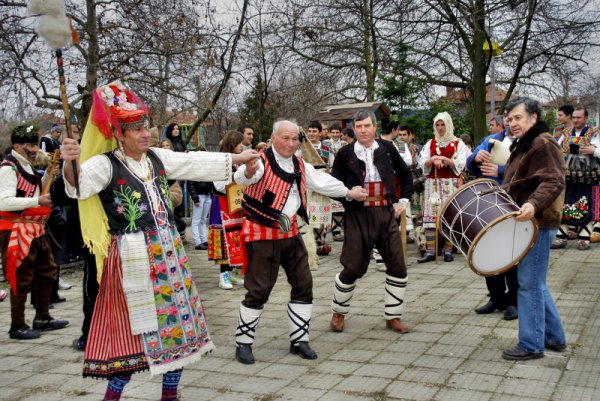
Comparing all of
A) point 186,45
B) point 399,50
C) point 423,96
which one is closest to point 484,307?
point 186,45

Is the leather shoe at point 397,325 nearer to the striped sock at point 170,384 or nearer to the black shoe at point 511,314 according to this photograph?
the black shoe at point 511,314

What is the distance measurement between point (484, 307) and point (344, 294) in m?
1.43

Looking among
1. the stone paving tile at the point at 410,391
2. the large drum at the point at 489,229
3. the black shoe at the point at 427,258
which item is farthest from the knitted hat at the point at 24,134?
the black shoe at the point at 427,258

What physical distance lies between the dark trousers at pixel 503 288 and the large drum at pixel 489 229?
1.41 metres

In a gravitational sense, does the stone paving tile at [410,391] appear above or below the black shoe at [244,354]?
below

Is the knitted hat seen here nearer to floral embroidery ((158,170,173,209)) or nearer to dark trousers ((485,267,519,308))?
floral embroidery ((158,170,173,209))

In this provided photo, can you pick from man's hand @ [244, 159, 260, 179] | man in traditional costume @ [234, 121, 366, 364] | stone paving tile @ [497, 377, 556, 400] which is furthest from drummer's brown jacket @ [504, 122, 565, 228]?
man's hand @ [244, 159, 260, 179]

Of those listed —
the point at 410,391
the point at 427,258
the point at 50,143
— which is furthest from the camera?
the point at 427,258

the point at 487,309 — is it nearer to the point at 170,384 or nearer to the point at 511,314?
the point at 511,314

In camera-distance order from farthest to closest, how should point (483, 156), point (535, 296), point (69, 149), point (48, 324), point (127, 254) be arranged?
point (48, 324) → point (483, 156) → point (535, 296) → point (127, 254) → point (69, 149)

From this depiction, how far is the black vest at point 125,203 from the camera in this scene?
3904 millimetres

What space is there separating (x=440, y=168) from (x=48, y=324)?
5343mm

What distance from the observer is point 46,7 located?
3.31 meters

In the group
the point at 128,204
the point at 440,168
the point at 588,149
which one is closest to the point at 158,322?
the point at 128,204
